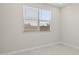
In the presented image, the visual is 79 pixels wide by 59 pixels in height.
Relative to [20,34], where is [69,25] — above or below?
above

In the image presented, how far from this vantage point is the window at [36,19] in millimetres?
1342

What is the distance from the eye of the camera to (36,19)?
4.53ft

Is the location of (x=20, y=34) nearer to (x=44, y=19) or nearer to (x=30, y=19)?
(x=30, y=19)

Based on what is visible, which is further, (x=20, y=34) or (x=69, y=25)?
(x=69, y=25)

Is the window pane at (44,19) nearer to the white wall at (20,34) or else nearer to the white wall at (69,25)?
the white wall at (20,34)

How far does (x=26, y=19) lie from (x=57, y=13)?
16.0 inches

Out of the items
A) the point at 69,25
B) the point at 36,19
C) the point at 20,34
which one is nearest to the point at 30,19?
the point at 36,19

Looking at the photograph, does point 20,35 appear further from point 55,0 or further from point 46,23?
point 55,0

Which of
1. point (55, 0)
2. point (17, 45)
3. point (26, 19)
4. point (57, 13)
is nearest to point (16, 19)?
point (26, 19)

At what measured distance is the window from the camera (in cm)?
134

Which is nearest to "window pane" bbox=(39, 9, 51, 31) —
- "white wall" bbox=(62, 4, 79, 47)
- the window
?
the window

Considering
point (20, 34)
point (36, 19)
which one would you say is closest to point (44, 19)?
point (36, 19)

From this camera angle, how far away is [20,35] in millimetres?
1357

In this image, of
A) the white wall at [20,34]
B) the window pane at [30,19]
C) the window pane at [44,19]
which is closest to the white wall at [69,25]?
the white wall at [20,34]
